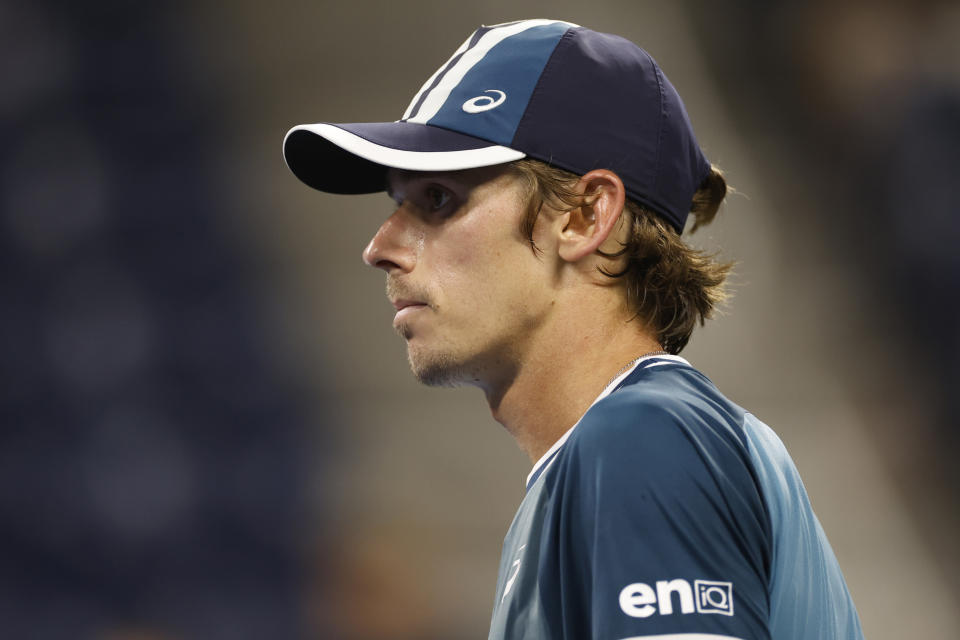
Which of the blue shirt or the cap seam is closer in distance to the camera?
the blue shirt

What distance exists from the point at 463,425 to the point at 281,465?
0.76m

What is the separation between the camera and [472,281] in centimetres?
134

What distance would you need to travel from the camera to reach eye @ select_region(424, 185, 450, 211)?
1363mm

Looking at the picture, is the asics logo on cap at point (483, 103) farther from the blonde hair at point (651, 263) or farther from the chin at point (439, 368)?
the chin at point (439, 368)

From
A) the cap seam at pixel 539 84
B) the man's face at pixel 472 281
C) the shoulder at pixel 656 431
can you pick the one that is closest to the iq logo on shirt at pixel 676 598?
the shoulder at pixel 656 431

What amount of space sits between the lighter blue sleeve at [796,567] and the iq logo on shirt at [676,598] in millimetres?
143

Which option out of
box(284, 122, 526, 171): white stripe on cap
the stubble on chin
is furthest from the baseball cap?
the stubble on chin

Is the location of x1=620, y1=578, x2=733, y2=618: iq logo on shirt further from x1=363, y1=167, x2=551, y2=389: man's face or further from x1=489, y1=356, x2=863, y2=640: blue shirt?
x1=363, y1=167, x2=551, y2=389: man's face

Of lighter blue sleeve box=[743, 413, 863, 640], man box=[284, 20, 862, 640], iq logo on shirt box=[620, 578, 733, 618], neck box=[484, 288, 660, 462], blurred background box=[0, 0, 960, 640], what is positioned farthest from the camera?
blurred background box=[0, 0, 960, 640]

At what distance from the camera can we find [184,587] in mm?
3979

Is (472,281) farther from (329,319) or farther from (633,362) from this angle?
(329,319)

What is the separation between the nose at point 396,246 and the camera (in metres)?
1.39

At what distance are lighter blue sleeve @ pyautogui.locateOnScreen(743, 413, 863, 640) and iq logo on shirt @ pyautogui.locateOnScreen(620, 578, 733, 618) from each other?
143mm

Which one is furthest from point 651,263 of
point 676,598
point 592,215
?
point 676,598
